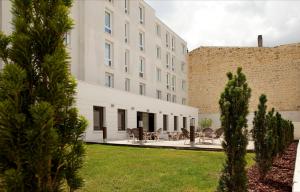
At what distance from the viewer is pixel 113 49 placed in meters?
28.5

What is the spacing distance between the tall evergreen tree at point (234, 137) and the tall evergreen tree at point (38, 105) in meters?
3.60

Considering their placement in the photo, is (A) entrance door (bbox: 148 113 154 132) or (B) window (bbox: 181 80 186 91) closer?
(A) entrance door (bbox: 148 113 154 132)

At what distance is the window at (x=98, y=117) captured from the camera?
78.4 ft

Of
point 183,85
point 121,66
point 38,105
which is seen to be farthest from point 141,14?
point 38,105

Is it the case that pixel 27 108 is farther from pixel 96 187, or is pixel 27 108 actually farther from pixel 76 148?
pixel 96 187

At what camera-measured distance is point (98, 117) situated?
2431cm

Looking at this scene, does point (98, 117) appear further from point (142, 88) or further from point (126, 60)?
point (142, 88)

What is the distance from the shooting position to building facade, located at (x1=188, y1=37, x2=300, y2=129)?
45.5m

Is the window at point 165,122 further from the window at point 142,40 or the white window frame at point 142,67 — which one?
the window at point 142,40

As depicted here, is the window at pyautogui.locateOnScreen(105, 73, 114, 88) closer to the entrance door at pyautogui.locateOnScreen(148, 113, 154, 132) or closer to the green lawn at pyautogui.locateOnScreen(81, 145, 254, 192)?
the entrance door at pyautogui.locateOnScreen(148, 113, 154, 132)

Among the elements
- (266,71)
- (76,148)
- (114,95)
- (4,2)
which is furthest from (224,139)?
(266,71)

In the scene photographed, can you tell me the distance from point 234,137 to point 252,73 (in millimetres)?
42974

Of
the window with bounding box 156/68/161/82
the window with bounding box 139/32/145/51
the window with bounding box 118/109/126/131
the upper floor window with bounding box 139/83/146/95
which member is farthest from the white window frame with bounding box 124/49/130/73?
the window with bounding box 156/68/161/82

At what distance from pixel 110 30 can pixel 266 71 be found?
25879 millimetres
